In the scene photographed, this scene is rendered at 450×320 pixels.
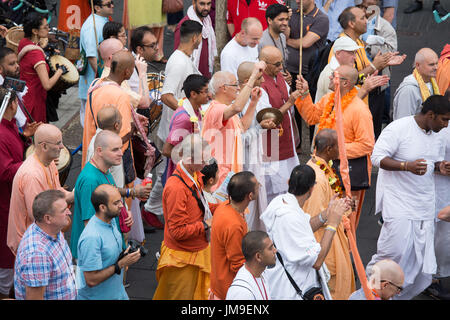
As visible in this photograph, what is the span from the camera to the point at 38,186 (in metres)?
6.31

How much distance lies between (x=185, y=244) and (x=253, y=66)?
227 centimetres

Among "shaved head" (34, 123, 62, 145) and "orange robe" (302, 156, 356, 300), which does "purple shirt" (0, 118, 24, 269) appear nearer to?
"shaved head" (34, 123, 62, 145)

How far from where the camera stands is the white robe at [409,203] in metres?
7.14

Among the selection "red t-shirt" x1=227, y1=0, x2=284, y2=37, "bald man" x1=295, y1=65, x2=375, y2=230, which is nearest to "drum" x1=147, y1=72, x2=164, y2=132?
"bald man" x1=295, y1=65, x2=375, y2=230

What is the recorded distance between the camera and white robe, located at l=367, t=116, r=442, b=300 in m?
7.14

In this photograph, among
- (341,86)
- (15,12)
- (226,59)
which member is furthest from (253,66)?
(15,12)

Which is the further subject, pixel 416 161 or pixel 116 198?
pixel 416 161

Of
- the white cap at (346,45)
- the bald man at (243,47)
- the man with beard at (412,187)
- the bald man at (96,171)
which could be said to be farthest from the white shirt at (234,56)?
the bald man at (96,171)

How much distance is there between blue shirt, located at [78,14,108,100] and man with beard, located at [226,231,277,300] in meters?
5.15

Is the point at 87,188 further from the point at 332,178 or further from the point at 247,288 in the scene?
the point at 332,178

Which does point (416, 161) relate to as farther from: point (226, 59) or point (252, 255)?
point (226, 59)

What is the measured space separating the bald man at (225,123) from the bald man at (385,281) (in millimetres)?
2278

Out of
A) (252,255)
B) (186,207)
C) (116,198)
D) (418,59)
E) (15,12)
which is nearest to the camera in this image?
(252,255)

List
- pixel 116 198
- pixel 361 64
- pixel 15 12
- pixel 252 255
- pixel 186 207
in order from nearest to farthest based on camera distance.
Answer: pixel 252 255
pixel 116 198
pixel 186 207
pixel 361 64
pixel 15 12
